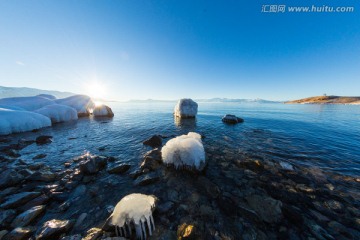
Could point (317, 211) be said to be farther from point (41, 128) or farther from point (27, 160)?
point (41, 128)

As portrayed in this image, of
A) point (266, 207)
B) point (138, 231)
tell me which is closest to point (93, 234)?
point (138, 231)

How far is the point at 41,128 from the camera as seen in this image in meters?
19.3

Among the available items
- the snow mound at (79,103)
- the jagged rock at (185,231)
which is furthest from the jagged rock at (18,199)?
the snow mound at (79,103)

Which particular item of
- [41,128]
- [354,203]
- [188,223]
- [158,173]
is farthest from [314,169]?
[41,128]

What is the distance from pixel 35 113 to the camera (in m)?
19.6

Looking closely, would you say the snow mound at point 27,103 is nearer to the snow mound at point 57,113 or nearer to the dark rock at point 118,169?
the snow mound at point 57,113

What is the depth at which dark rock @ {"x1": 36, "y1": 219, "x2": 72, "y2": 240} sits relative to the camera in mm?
4059

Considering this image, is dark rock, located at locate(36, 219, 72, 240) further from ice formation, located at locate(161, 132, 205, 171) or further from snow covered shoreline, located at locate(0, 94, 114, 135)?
snow covered shoreline, located at locate(0, 94, 114, 135)

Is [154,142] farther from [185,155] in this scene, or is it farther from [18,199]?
[18,199]

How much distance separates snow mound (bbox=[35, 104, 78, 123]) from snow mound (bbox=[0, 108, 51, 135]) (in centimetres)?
433

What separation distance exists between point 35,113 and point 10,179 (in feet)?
63.7

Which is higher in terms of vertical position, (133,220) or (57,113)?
(57,113)

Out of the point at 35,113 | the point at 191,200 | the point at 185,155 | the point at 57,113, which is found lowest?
the point at 191,200

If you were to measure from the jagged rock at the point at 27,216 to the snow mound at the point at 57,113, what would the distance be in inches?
1018
